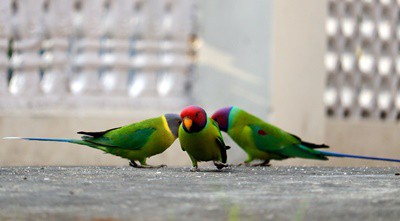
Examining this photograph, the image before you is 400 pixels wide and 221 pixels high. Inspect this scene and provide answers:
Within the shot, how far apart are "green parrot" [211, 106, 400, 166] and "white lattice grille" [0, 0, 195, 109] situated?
7.85 feet

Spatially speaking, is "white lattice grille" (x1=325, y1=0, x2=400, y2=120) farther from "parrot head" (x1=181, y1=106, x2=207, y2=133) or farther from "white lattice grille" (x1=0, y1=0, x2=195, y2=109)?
"parrot head" (x1=181, y1=106, x2=207, y2=133)

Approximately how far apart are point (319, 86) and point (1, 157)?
2.46 m

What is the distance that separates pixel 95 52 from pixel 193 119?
3223 mm

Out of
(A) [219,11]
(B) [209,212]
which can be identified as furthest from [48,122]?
(B) [209,212]

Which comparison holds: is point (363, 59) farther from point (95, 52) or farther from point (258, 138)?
point (258, 138)

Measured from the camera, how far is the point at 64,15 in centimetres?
714

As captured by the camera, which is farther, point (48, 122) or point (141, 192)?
point (48, 122)

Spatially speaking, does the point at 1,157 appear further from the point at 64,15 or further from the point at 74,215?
the point at 74,215

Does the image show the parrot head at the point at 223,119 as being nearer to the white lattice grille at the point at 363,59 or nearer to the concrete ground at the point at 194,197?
the concrete ground at the point at 194,197

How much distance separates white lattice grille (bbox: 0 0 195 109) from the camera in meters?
7.07

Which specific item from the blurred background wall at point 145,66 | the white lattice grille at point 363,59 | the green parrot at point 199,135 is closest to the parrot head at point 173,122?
the green parrot at point 199,135

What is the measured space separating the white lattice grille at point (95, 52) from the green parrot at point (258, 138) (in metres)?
2.39

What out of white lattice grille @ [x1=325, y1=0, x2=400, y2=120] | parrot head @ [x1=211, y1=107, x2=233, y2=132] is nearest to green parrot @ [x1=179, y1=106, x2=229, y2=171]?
parrot head @ [x1=211, y1=107, x2=233, y2=132]

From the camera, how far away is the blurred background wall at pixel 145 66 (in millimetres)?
7023
